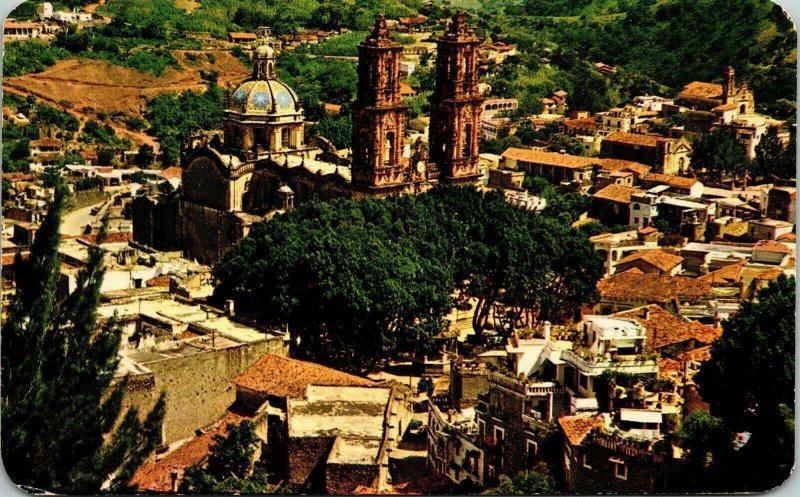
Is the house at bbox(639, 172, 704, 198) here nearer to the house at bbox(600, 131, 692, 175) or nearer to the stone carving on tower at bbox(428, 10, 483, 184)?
the house at bbox(600, 131, 692, 175)

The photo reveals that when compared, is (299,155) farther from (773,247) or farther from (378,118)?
(773,247)

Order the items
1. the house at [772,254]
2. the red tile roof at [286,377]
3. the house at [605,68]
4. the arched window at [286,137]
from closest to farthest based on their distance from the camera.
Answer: the red tile roof at [286,377] → the house at [772,254] → the arched window at [286,137] → the house at [605,68]

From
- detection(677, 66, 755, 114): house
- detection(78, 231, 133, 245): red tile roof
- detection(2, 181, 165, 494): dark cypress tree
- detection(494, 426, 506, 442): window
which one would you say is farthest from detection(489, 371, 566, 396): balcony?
detection(677, 66, 755, 114): house

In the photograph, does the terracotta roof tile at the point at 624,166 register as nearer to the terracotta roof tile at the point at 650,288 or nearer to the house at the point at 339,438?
the terracotta roof tile at the point at 650,288

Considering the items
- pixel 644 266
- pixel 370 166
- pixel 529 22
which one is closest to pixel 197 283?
pixel 370 166

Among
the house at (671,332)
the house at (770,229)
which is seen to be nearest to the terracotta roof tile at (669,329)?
the house at (671,332)

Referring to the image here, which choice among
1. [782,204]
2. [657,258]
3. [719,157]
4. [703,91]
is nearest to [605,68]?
[703,91]
